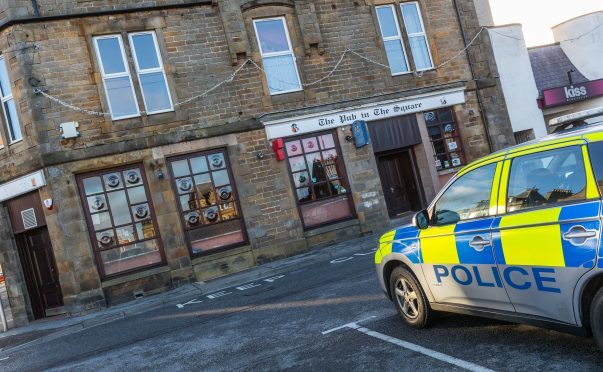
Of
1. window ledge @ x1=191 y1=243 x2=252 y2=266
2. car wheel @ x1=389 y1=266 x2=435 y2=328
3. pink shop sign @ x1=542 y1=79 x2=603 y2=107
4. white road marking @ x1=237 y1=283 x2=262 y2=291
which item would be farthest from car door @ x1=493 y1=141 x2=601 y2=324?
pink shop sign @ x1=542 y1=79 x2=603 y2=107

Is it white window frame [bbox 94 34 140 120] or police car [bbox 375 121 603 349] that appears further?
white window frame [bbox 94 34 140 120]

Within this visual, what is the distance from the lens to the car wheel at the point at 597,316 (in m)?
3.65

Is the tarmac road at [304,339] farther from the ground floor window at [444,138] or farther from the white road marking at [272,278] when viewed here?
the ground floor window at [444,138]

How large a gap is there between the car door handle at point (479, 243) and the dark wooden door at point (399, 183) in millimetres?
12501

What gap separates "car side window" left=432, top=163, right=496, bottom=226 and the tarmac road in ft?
4.02

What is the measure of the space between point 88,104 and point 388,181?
30.7ft

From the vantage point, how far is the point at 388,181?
17188mm

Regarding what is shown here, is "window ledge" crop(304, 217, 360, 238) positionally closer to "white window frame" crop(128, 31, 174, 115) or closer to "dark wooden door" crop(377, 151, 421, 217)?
"dark wooden door" crop(377, 151, 421, 217)

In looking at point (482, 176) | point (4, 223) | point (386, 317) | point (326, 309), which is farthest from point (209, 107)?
point (482, 176)

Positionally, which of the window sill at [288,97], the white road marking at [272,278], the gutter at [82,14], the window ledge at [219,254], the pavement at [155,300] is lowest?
the white road marking at [272,278]

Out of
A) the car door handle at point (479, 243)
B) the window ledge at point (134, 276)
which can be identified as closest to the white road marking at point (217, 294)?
the window ledge at point (134, 276)

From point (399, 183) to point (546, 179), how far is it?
43.6 ft

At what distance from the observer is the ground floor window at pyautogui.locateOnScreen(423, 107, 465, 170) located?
17.1m

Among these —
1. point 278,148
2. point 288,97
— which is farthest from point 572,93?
point 278,148
